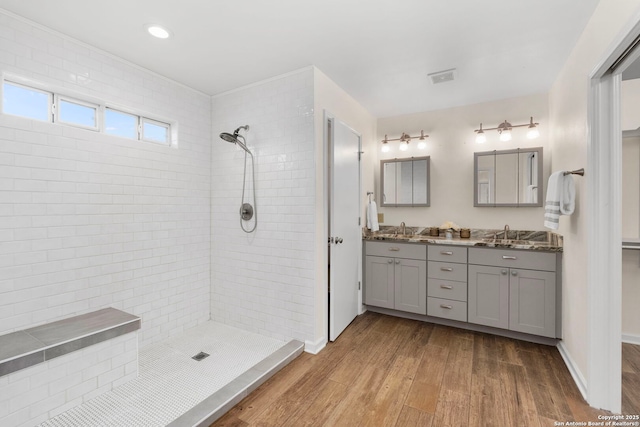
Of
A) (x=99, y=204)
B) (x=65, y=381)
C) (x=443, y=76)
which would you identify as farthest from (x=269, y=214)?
(x=443, y=76)

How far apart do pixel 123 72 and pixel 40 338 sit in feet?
6.85

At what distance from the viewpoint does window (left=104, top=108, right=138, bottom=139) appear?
8.16 feet

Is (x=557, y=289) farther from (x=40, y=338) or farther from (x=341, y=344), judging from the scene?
(x=40, y=338)

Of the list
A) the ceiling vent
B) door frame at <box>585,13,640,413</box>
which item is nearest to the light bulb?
the ceiling vent

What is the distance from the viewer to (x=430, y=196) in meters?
3.77

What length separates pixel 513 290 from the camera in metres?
2.84

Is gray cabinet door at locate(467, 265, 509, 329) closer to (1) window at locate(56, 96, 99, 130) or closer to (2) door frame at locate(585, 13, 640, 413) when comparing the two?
(2) door frame at locate(585, 13, 640, 413)

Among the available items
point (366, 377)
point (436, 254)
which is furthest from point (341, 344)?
point (436, 254)

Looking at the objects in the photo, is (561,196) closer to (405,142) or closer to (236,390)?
(405,142)

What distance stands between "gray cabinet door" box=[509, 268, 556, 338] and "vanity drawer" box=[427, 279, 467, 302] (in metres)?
0.42

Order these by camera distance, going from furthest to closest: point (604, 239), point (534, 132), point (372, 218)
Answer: point (372, 218)
point (534, 132)
point (604, 239)

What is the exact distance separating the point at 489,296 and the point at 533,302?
13.9 inches

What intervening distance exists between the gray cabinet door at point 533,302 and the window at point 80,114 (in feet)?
11.9

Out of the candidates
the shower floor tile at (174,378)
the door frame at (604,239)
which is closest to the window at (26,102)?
the shower floor tile at (174,378)
